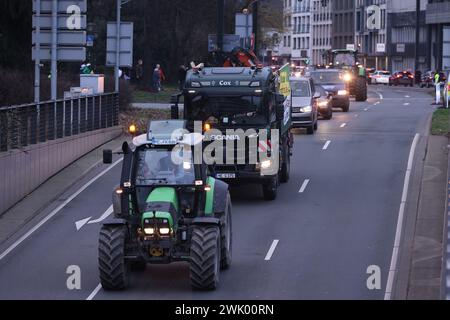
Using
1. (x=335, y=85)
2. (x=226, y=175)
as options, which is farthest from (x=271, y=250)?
(x=335, y=85)

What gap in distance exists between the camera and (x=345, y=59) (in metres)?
76.9

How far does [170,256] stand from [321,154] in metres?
18.4

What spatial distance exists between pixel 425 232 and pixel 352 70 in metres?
46.6

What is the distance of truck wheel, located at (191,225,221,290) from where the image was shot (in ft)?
57.0

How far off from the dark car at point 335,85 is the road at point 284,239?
15.5m

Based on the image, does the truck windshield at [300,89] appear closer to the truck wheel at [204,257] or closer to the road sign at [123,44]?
the road sign at [123,44]

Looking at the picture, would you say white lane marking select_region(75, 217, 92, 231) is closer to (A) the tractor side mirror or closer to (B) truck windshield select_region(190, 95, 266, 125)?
(B) truck windshield select_region(190, 95, 266, 125)

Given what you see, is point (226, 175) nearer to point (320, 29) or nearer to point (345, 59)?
point (345, 59)

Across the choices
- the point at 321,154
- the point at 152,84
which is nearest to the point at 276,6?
the point at 152,84

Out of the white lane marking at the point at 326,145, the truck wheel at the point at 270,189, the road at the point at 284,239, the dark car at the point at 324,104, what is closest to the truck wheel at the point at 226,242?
the road at the point at 284,239

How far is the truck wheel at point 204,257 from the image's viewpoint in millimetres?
17359
